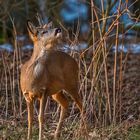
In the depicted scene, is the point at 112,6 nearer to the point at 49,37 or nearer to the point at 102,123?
the point at 102,123

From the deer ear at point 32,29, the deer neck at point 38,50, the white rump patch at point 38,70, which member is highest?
the deer ear at point 32,29

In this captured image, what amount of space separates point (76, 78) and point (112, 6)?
88.1 inches

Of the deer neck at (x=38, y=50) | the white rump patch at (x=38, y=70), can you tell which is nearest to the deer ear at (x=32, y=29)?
the deer neck at (x=38, y=50)

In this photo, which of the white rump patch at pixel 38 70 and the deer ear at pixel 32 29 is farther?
the deer ear at pixel 32 29

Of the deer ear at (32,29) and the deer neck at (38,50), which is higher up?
the deer ear at (32,29)

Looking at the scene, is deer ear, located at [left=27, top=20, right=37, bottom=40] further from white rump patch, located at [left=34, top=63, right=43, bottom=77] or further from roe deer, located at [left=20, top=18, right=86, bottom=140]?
white rump patch, located at [left=34, top=63, right=43, bottom=77]

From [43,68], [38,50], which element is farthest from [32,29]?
[43,68]

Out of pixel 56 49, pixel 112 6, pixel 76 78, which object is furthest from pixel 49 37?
pixel 112 6

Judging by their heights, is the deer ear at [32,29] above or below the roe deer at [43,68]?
above

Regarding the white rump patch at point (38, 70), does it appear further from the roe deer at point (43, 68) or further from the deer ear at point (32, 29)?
the deer ear at point (32, 29)

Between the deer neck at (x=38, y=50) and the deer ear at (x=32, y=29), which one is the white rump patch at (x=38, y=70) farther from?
the deer ear at (x=32, y=29)

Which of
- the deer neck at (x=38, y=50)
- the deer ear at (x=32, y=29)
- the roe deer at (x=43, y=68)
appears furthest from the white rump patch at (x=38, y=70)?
the deer ear at (x=32, y=29)

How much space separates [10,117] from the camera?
31.0ft

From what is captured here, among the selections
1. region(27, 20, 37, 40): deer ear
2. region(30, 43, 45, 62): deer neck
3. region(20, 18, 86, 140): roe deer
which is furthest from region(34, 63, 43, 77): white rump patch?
region(27, 20, 37, 40): deer ear
